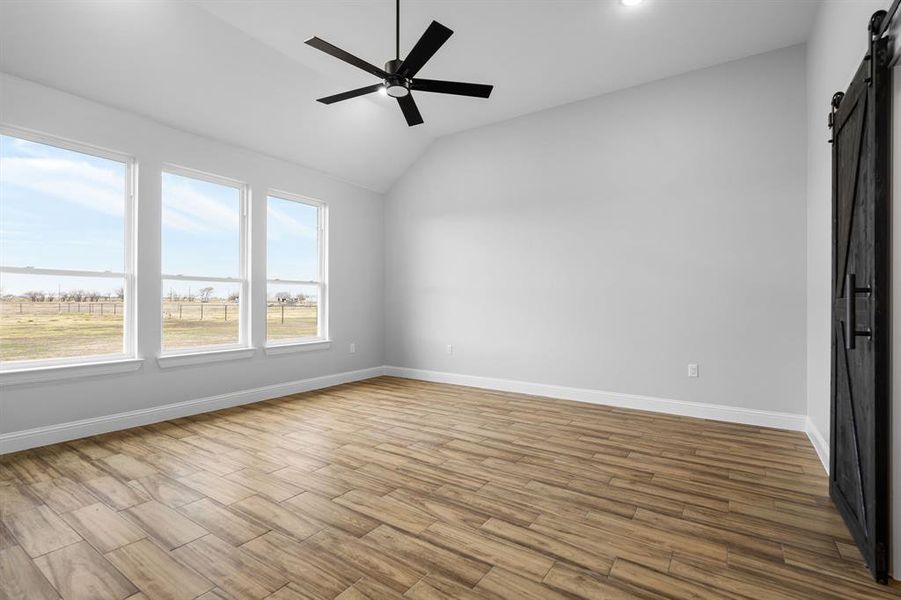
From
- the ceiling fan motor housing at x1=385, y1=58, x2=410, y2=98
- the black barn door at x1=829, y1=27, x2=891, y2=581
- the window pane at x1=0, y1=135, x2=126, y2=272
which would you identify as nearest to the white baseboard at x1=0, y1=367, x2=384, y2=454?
the window pane at x1=0, y1=135, x2=126, y2=272

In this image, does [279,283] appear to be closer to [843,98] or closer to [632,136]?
[632,136]

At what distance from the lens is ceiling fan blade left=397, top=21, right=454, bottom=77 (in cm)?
236

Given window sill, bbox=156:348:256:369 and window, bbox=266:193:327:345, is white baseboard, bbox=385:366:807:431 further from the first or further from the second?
window sill, bbox=156:348:256:369

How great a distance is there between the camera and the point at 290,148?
5.07 metres

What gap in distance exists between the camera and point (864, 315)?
192 cm

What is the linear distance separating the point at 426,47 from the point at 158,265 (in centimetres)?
327

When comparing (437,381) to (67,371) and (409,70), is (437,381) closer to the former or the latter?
(67,371)

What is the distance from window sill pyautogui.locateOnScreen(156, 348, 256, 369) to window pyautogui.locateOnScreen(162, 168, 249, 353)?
12cm

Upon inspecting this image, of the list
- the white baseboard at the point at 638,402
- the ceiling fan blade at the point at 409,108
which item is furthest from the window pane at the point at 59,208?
the white baseboard at the point at 638,402

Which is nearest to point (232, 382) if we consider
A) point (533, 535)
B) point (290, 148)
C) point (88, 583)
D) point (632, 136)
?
point (290, 148)

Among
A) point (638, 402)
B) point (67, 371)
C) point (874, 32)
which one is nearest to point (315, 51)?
point (67, 371)

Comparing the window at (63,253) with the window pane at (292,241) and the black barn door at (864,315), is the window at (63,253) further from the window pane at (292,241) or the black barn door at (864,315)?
the black barn door at (864,315)

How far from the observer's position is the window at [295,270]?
5.25 metres

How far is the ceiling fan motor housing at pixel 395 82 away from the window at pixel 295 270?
2917 millimetres
